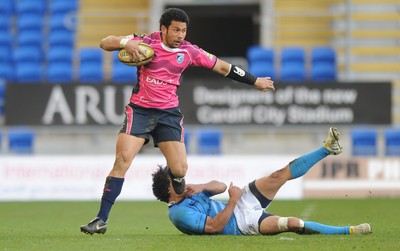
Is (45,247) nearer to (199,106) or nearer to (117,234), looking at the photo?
(117,234)

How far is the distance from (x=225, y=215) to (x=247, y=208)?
0.95 ft

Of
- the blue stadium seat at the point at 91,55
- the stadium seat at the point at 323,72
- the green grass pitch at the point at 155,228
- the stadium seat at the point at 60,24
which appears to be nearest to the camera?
the green grass pitch at the point at 155,228

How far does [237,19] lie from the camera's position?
98.4ft

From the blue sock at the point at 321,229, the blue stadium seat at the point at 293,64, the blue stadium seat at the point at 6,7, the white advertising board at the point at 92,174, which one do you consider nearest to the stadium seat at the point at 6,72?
the blue stadium seat at the point at 6,7

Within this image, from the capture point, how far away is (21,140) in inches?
827

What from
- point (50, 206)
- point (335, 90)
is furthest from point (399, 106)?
point (50, 206)

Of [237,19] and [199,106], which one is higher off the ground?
[237,19]

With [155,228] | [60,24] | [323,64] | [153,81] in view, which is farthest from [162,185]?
[60,24]

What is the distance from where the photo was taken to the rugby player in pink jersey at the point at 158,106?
9.73 meters

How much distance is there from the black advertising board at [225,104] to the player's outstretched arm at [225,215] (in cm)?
1111

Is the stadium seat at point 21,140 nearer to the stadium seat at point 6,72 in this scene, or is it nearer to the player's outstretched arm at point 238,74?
the stadium seat at point 6,72

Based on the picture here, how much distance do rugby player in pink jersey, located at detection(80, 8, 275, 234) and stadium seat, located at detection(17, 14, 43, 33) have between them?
47.7 ft

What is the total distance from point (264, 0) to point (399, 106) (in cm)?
400

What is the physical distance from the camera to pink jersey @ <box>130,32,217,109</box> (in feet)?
32.7
